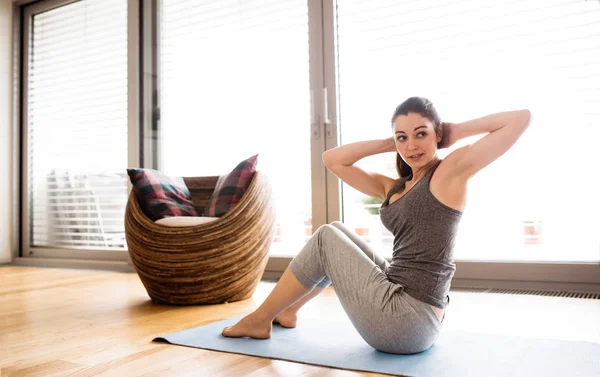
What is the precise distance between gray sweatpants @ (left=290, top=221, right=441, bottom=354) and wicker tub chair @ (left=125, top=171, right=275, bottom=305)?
0.90 meters

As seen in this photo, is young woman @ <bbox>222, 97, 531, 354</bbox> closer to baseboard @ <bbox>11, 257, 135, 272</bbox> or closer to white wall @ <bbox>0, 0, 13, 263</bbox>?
baseboard @ <bbox>11, 257, 135, 272</bbox>

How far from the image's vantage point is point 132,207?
2900 mm

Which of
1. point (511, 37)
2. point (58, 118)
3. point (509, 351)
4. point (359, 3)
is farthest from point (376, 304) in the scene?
point (58, 118)

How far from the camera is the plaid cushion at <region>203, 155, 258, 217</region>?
291 centimetres

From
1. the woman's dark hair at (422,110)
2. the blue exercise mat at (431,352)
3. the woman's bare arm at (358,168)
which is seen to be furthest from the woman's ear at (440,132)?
the blue exercise mat at (431,352)

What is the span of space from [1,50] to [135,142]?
1887 millimetres

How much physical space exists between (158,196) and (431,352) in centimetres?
178

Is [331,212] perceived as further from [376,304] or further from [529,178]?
[376,304]

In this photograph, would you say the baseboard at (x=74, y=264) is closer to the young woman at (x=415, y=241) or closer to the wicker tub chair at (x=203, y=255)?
the wicker tub chair at (x=203, y=255)

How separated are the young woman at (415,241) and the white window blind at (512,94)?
4.12 ft

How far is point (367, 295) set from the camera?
1644mm

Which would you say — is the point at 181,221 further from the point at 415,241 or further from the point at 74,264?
the point at 74,264

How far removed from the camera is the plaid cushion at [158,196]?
2.89m

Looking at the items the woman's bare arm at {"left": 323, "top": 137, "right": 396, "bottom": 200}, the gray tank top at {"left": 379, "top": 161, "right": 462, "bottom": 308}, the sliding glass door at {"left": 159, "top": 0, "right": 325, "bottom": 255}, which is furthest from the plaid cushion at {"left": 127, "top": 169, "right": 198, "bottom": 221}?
the gray tank top at {"left": 379, "top": 161, "right": 462, "bottom": 308}
